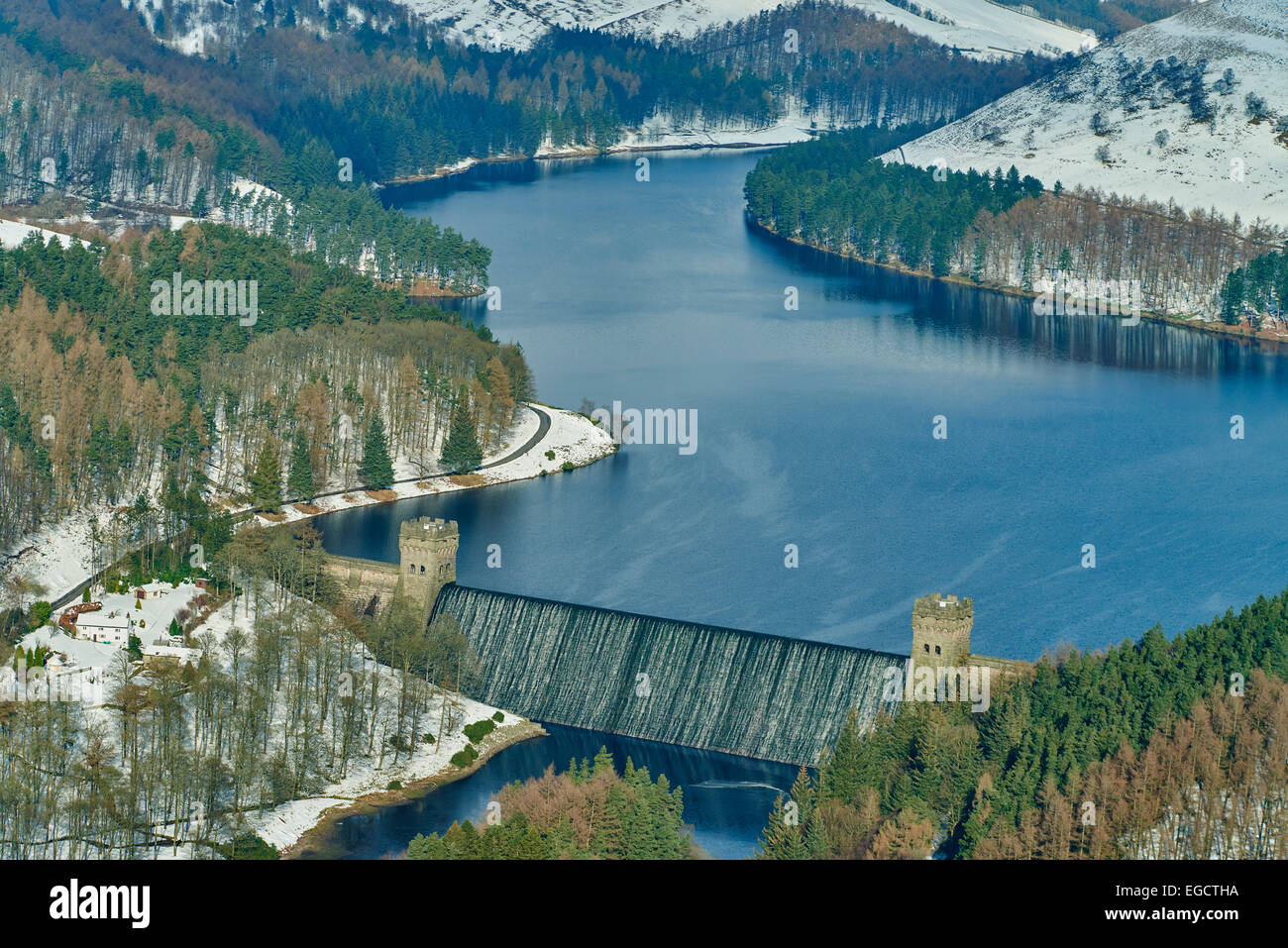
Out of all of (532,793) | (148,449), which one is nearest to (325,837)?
(532,793)

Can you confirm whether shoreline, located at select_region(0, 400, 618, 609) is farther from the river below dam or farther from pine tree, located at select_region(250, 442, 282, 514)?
the river below dam

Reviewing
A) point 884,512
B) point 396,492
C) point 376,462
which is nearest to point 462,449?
point 396,492

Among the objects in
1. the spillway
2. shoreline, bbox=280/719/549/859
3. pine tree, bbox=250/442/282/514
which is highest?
pine tree, bbox=250/442/282/514

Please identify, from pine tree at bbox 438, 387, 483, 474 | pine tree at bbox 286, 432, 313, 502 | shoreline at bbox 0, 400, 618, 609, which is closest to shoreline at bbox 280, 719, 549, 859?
shoreline at bbox 0, 400, 618, 609

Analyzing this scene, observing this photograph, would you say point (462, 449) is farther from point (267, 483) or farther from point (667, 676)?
point (667, 676)

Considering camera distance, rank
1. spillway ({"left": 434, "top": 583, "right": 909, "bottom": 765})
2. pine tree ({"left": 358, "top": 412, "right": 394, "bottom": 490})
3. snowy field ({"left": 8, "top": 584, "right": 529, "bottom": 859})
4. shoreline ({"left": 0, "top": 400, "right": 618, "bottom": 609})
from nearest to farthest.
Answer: snowy field ({"left": 8, "top": 584, "right": 529, "bottom": 859})
spillway ({"left": 434, "top": 583, "right": 909, "bottom": 765})
shoreline ({"left": 0, "top": 400, "right": 618, "bottom": 609})
pine tree ({"left": 358, "top": 412, "right": 394, "bottom": 490})

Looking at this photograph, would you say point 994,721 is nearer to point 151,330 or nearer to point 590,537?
point 590,537
